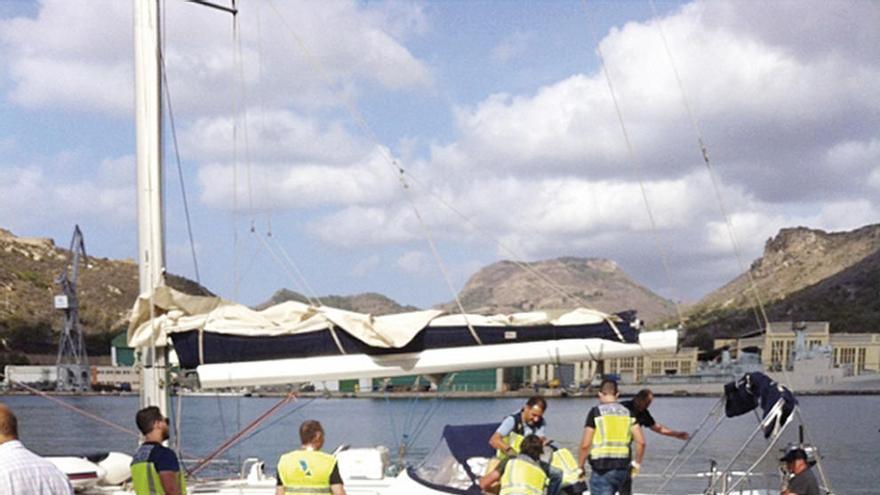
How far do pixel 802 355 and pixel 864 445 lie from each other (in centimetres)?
12477

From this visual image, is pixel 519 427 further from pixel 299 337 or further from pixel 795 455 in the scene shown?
pixel 299 337

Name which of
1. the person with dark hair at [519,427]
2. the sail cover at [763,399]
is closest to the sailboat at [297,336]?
the sail cover at [763,399]

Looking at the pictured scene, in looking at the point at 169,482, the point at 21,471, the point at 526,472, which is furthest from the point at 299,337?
the point at 21,471

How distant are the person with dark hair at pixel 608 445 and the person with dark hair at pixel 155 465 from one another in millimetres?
4153

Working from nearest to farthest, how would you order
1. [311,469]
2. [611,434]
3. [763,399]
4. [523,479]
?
1. [311,469]
2. [523,479]
3. [611,434]
4. [763,399]

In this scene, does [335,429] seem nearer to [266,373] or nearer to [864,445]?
[864,445]

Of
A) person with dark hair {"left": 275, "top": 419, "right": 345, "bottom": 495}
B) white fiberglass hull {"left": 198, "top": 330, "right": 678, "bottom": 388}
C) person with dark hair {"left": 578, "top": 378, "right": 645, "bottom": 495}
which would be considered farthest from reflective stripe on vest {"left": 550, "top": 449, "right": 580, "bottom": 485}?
person with dark hair {"left": 275, "top": 419, "right": 345, "bottom": 495}

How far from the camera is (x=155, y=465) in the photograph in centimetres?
814

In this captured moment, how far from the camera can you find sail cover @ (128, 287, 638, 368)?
1257 centimetres

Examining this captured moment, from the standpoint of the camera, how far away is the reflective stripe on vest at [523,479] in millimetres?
9094

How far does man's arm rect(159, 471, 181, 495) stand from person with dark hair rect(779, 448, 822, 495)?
5689 millimetres

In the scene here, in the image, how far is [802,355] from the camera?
173625mm

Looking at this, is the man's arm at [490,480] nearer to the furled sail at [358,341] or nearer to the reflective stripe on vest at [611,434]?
the reflective stripe on vest at [611,434]

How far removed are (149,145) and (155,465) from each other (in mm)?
5940
